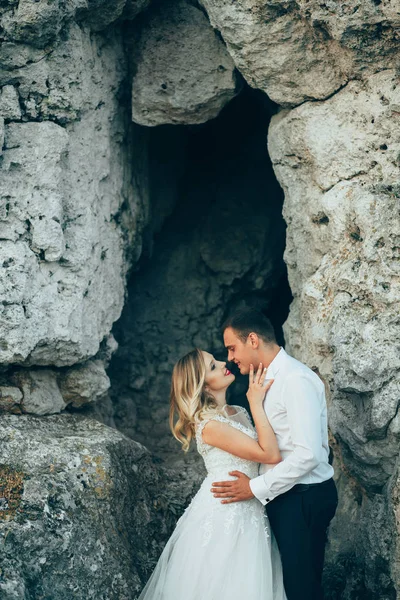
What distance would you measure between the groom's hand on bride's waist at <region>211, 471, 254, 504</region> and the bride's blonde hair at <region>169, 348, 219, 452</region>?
0.37m

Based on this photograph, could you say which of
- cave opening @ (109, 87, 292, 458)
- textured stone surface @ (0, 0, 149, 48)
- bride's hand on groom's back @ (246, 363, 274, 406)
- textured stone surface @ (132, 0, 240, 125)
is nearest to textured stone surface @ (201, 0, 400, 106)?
textured stone surface @ (132, 0, 240, 125)

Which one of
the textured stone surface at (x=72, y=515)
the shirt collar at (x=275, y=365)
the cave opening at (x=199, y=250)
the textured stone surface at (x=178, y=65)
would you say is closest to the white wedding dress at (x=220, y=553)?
the textured stone surface at (x=72, y=515)

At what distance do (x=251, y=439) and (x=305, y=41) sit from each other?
8.08 feet

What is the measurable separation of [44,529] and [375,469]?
1.94m

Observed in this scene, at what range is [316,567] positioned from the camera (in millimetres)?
4281

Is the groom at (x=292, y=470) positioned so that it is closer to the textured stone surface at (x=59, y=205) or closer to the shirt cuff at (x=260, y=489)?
the shirt cuff at (x=260, y=489)

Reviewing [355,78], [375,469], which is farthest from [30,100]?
[375,469]

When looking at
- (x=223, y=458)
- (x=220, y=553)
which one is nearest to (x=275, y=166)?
(x=223, y=458)

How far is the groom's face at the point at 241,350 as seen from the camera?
4.36m

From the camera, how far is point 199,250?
684 cm

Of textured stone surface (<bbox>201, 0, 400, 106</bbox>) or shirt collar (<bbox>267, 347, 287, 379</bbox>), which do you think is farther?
textured stone surface (<bbox>201, 0, 400, 106</bbox>)

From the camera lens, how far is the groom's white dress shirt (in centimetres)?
399

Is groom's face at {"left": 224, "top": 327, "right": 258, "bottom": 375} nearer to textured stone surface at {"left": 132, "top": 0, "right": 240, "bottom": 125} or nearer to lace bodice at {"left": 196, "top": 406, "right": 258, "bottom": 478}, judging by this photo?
lace bodice at {"left": 196, "top": 406, "right": 258, "bottom": 478}

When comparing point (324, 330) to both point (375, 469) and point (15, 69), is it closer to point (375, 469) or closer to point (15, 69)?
point (375, 469)
